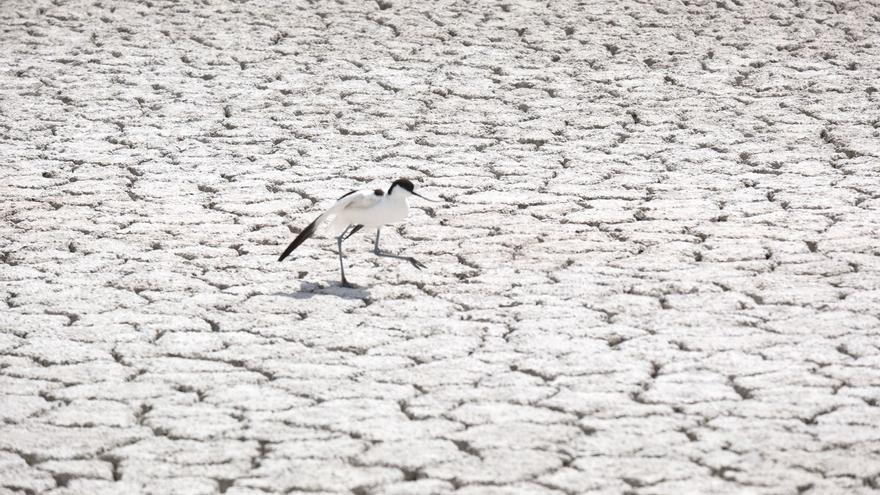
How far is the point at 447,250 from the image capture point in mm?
6172

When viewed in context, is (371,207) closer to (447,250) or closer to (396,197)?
(396,197)

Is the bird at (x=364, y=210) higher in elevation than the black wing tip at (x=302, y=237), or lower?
higher

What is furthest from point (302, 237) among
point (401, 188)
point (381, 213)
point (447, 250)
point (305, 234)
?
point (447, 250)

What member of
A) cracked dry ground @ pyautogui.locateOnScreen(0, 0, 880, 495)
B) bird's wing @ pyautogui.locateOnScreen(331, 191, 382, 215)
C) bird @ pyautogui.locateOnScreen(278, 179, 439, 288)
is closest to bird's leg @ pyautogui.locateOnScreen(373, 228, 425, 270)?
cracked dry ground @ pyautogui.locateOnScreen(0, 0, 880, 495)

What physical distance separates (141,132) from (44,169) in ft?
2.82

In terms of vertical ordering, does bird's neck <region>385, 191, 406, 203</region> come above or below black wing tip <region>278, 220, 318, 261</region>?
above

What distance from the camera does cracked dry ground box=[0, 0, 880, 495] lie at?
13.4ft

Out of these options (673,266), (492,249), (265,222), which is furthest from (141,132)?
(673,266)

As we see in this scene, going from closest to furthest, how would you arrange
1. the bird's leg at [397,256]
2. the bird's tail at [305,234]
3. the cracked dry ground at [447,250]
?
the cracked dry ground at [447,250] < the bird's tail at [305,234] < the bird's leg at [397,256]

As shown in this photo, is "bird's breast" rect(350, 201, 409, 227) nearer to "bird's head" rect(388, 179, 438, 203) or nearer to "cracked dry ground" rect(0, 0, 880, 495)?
"bird's head" rect(388, 179, 438, 203)

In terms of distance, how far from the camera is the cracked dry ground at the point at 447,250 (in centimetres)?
407

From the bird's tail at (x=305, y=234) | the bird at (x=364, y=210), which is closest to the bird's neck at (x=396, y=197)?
the bird at (x=364, y=210)

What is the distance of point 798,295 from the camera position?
17.8 ft

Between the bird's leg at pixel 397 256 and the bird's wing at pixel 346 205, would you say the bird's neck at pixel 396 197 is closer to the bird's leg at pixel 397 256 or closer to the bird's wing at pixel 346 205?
the bird's wing at pixel 346 205
